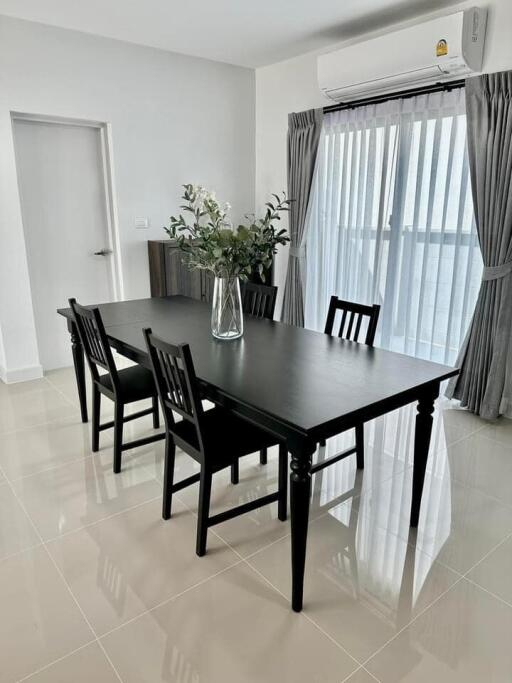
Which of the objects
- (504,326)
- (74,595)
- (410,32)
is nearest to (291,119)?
(410,32)

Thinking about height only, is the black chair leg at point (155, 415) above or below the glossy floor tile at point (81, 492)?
above

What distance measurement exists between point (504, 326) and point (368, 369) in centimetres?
161

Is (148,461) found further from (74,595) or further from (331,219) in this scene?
(331,219)

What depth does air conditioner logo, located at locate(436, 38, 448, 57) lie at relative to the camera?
3.12 metres

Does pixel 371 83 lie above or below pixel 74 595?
above

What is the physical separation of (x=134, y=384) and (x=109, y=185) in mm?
2363

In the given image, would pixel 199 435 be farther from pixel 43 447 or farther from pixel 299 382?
pixel 43 447

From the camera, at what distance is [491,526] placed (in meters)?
2.31

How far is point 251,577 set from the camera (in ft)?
6.55

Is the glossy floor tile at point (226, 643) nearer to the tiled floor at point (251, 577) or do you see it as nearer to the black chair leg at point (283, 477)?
the tiled floor at point (251, 577)

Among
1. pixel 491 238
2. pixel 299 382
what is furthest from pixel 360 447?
pixel 491 238

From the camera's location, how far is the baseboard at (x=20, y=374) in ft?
13.4

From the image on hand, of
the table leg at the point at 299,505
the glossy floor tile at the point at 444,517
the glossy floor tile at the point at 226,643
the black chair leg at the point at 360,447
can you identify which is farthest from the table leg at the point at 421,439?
the glossy floor tile at the point at 226,643

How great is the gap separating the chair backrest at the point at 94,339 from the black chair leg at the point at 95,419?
98 millimetres
